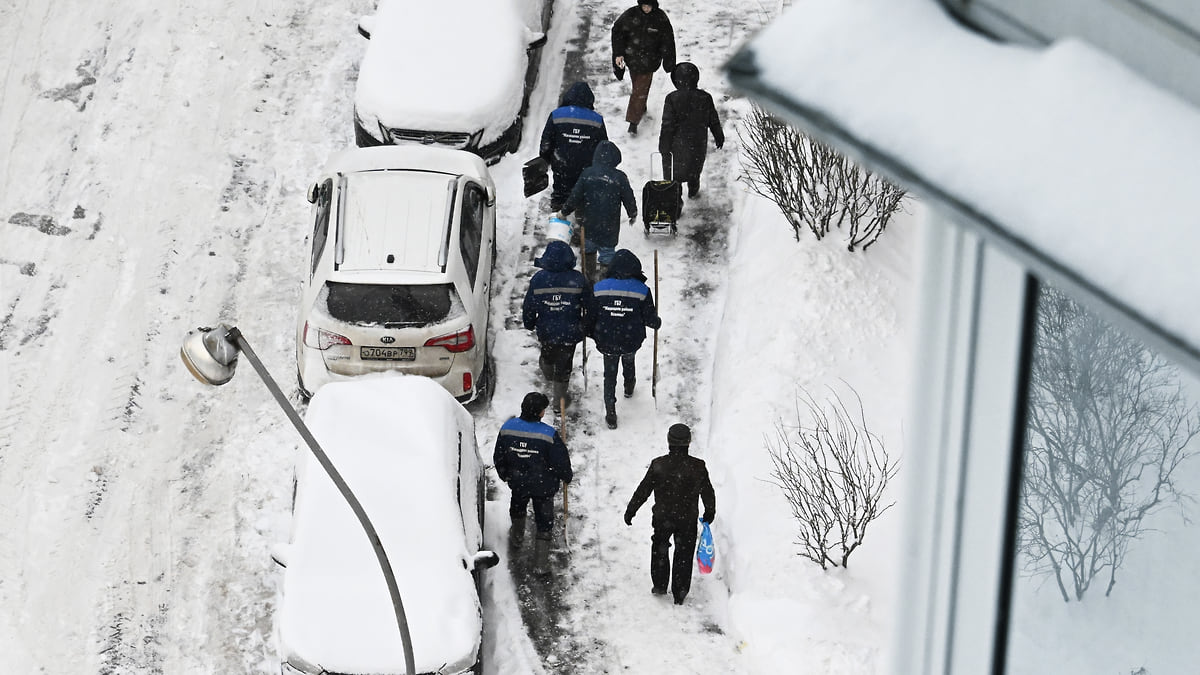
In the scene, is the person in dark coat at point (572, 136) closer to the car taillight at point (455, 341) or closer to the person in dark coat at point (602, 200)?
the person in dark coat at point (602, 200)

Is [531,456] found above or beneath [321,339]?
beneath

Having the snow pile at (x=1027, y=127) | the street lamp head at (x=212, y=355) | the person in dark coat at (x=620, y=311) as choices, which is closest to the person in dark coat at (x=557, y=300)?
the person in dark coat at (x=620, y=311)

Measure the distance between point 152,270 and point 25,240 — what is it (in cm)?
149

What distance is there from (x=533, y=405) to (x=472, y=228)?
3.02 m

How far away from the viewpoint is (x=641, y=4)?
15.7m

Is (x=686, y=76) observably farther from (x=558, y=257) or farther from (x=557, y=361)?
(x=557, y=361)

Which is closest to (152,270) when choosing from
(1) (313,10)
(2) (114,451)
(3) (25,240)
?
(3) (25,240)

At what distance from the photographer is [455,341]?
39.3 ft

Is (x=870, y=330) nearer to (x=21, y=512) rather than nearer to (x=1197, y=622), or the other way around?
(x=21, y=512)

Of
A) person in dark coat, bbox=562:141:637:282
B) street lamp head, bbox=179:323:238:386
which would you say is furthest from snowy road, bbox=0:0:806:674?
street lamp head, bbox=179:323:238:386

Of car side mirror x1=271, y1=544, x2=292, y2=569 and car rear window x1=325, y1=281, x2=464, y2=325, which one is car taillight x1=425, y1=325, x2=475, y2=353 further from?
car side mirror x1=271, y1=544, x2=292, y2=569

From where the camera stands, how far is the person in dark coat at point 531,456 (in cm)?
1062

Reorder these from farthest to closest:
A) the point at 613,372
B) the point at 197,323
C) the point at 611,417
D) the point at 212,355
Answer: the point at 197,323, the point at 611,417, the point at 613,372, the point at 212,355

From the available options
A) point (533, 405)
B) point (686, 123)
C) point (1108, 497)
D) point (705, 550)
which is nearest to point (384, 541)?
point (533, 405)
